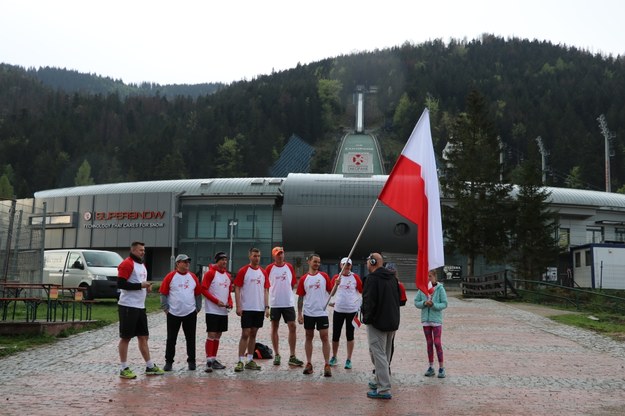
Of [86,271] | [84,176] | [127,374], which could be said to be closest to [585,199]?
[86,271]

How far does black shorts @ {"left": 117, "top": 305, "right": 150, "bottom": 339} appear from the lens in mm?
10180

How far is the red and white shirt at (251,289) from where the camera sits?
1112 cm

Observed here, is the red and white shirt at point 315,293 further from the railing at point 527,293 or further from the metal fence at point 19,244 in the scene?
the railing at point 527,293

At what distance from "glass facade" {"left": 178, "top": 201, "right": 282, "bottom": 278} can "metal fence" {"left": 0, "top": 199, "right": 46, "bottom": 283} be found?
34424 mm

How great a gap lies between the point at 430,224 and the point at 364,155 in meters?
49.4

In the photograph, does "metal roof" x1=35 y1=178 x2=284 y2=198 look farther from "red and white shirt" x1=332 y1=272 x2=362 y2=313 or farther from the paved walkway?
"red and white shirt" x1=332 y1=272 x2=362 y2=313

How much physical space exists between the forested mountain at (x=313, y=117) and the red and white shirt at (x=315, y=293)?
89164 mm

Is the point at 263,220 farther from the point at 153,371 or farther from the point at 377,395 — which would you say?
the point at 377,395

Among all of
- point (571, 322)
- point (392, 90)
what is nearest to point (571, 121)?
point (392, 90)

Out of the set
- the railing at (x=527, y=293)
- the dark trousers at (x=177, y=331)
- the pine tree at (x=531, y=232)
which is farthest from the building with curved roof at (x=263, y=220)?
the dark trousers at (x=177, y=331)

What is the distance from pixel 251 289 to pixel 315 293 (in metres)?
1.04

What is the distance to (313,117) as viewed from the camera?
15162cm

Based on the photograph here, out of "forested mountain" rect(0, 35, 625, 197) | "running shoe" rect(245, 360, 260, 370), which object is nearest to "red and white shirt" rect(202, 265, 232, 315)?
"running shoe" rect(245, 360, 260, 370)

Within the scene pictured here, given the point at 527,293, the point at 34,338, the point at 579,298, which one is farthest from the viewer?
the point at 527,293
